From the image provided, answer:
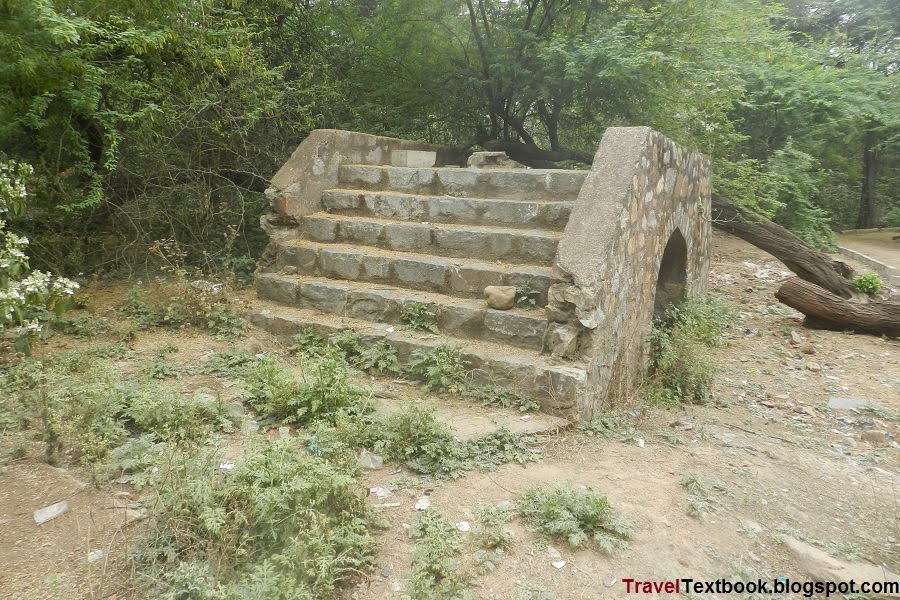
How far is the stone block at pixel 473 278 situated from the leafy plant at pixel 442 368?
64 centimetres

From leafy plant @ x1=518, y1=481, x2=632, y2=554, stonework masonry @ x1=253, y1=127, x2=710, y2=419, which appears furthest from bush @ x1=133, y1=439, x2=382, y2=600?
stonework masonry @ x1=253, y1=127, x2=710, y2=419

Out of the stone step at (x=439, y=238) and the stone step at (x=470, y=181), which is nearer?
the stone step at (x=439, y=238)

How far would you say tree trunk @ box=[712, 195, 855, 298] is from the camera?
7.77 meters

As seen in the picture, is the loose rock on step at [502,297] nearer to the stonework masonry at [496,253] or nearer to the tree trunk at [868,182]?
the stonework masonry at [496,253]

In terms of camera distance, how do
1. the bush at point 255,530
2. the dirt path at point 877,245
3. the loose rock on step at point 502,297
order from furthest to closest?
the dirt path at point 877,245 → the loose rock on step at point 502,297 → the bush at point 255,530

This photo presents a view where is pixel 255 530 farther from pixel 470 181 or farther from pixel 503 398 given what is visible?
pixel 470 181

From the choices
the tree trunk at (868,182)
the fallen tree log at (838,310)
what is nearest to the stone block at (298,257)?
the fallen tree log at (838,310)

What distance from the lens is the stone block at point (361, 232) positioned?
527cm

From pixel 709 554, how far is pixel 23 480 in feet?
10.2

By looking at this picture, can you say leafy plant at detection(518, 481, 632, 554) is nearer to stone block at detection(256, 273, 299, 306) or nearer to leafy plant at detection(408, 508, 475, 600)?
leafy plant at detection(408, 508, 475, 600)

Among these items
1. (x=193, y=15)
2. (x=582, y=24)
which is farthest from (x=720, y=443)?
(x=582, y=24)

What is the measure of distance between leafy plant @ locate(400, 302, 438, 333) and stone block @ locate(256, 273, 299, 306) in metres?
1.20

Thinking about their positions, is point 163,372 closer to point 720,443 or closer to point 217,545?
point 217,545

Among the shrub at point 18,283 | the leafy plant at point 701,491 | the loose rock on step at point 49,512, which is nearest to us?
the loose rock on step at point 49,512
